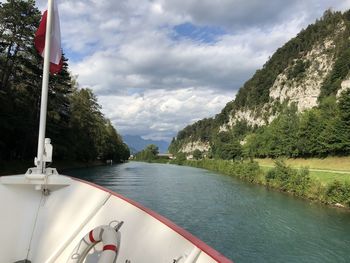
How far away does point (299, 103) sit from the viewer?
129875mm

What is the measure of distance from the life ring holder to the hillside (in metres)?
49.5

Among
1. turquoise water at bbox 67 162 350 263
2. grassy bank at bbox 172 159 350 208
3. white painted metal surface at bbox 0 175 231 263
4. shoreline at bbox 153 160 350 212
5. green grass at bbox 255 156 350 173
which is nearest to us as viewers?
white painted metal surface at bbox 0 175 231 263

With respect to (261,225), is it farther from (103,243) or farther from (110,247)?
(110,247)

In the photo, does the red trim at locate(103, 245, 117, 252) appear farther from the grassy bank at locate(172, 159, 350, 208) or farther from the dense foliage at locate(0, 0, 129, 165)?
the dense foliage at locate(0, 0, 129, 165)

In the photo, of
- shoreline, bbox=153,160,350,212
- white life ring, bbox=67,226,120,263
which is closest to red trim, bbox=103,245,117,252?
white life ring, bbox=67,226,120,263

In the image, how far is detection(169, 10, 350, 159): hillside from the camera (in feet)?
183

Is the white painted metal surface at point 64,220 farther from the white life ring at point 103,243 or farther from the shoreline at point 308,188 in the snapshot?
the shoreline at point 308,188

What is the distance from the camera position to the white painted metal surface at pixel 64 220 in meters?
4.70

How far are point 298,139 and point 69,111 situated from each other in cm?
3539

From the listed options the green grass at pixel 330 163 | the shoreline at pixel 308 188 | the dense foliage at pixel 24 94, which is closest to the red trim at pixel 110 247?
the shoreline at pixel 308 188

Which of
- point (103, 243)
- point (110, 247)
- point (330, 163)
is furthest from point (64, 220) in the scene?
point (330, 163)

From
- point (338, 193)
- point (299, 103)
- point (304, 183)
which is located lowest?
point (338, 193)

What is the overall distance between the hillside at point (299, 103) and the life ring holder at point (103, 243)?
49.5 metres

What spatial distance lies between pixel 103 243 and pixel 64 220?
1.53 m
